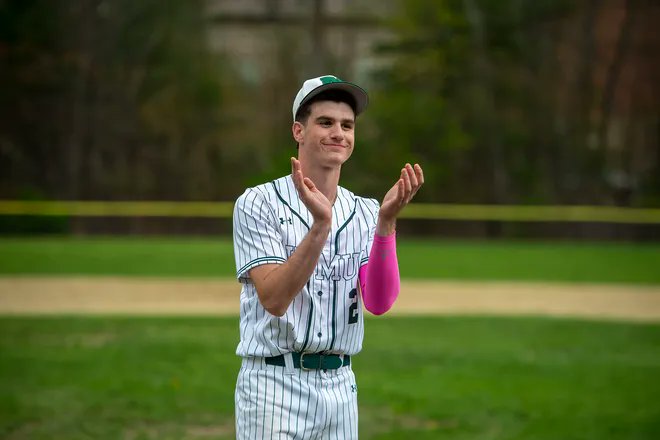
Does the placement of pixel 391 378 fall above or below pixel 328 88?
below

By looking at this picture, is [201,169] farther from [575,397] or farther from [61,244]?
[575,397]

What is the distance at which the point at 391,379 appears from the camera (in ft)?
30.7

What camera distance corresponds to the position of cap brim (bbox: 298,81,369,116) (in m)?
3.46

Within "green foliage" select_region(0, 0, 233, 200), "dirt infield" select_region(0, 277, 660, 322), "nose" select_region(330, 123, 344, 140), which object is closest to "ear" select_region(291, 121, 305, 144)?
"nose" select_region(330, 123, 344, 140)

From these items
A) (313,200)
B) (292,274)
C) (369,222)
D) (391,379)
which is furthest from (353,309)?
(391,379)

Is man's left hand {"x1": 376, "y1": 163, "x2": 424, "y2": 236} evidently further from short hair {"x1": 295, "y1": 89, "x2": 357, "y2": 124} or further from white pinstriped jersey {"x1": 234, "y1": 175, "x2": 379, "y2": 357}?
short hair {"x1": 295, "y1": 89, "x2": 357, "y2": 124}

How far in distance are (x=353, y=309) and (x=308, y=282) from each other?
205mm

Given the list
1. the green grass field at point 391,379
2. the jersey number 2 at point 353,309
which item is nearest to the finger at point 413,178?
the jersey number 2 at point 353,309

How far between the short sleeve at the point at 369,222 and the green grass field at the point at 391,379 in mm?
3628

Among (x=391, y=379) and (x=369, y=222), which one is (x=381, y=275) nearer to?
(x=369, y=222)

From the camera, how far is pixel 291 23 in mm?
36750

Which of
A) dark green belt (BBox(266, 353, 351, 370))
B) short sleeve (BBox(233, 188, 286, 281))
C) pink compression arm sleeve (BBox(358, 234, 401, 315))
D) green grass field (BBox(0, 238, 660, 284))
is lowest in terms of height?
green grass field (BBox(0, 238, 660, 284))

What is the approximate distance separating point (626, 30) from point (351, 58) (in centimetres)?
966

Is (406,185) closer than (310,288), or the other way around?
(406,185)
